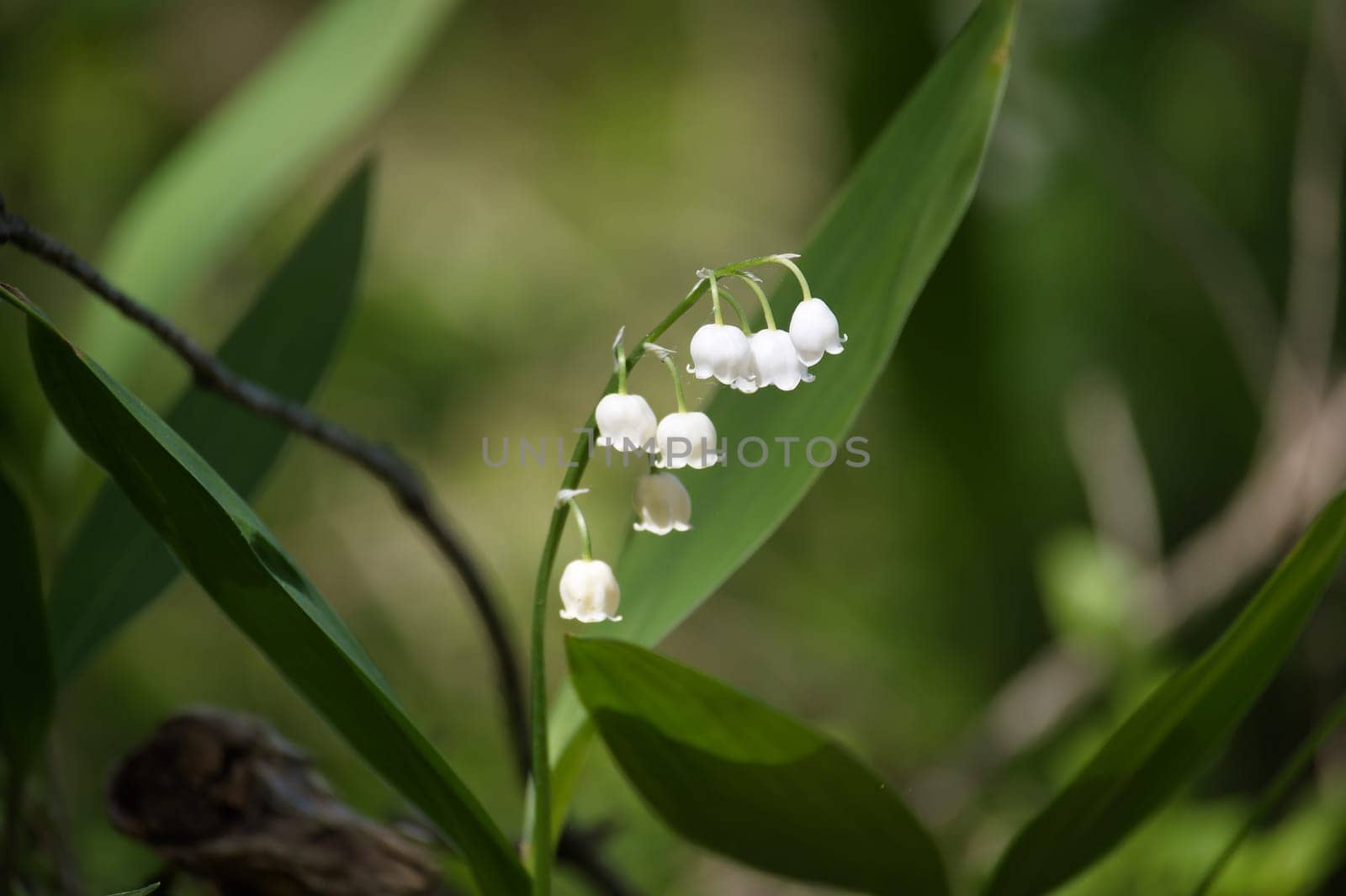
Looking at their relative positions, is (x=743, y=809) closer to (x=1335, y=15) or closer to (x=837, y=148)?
(x=1335, y=15)

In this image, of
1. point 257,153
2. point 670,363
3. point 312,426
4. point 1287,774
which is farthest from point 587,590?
point 257,153

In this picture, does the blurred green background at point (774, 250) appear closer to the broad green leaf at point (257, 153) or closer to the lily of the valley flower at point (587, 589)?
the broad green leaf at point (257, 153)

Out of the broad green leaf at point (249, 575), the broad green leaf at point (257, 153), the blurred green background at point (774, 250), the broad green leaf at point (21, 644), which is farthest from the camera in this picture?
the blurred green background at point (774, 250)

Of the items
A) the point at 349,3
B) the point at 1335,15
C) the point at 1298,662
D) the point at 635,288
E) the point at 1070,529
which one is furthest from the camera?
the point at 635,288

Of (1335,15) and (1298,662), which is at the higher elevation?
(1335,15)

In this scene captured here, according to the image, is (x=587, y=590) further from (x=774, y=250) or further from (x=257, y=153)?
(x=774, y=250)

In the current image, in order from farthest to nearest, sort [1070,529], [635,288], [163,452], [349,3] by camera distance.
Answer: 1. [635,288]
2. [1070,529]
3. [349,3]
4. [163,452]

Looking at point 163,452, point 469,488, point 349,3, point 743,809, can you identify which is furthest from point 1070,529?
point 163,452

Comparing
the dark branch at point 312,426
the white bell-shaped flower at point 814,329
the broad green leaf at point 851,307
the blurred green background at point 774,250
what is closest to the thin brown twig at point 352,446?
the dark branch at point 312,426
